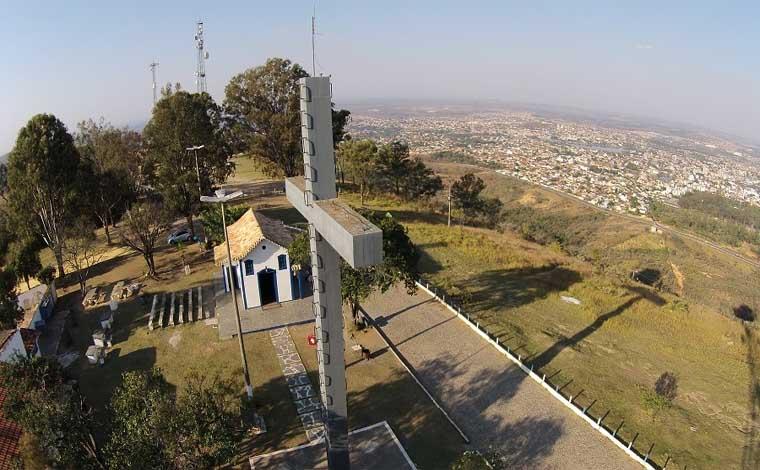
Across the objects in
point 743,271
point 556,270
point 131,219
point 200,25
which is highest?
point 200,25

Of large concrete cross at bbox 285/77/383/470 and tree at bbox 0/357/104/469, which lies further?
tree at bbox 0/357/104/469

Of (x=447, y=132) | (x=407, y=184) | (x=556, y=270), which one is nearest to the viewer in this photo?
(x=556, y=270)

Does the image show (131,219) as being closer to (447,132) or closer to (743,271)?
(743,271)

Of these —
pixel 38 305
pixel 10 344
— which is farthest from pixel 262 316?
pixel 38 305

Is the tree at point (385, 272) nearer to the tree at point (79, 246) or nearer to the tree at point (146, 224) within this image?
the tree at point (146, 224)

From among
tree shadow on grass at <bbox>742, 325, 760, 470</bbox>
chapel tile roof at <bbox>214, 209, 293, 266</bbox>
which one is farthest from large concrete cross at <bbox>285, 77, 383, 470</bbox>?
tree shadow on grass at <bbox>742, 325, 760, 470</bbox>

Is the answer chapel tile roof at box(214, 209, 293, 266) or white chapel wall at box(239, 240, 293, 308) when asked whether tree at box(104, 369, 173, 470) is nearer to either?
chapel tile roof at box(214, 209, 293, 266)

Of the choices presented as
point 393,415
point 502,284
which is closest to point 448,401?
point 393,415
